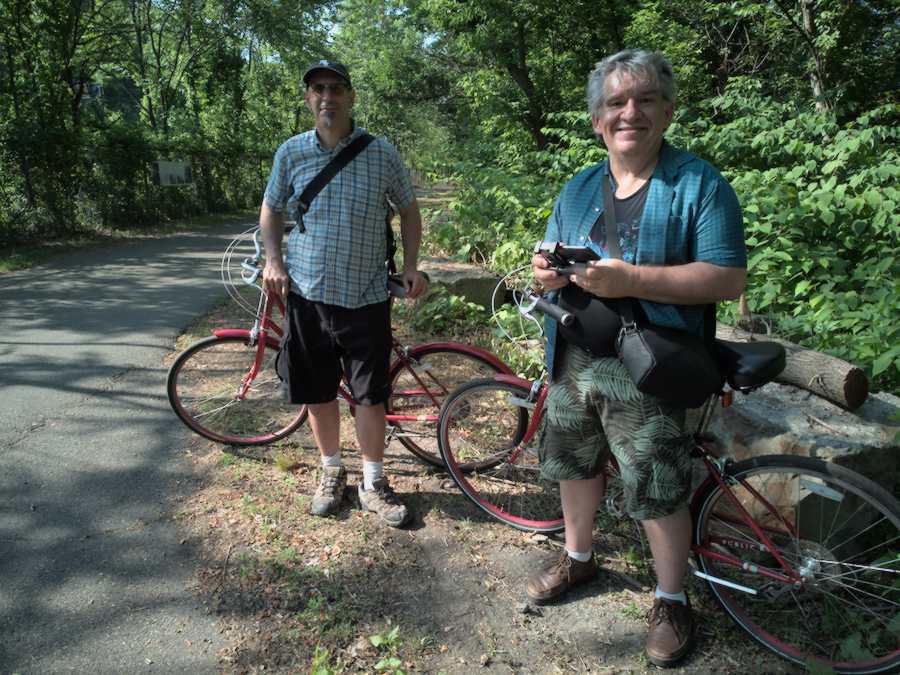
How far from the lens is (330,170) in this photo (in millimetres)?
2648

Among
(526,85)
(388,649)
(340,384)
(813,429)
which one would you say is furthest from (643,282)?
(526,85)

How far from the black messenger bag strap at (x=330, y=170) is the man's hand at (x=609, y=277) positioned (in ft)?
4.32

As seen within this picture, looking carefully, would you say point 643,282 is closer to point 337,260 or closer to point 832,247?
point 337,260

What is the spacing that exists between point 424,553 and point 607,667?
3.08 ft

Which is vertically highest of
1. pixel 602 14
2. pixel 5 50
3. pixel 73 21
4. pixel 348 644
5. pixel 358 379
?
pixel 602 14

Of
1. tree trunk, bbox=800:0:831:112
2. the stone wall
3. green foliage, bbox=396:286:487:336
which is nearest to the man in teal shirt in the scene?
the stone wall

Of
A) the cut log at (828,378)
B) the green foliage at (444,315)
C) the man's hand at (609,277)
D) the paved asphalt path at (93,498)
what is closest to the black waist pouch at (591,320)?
the man's hand at (609,277)

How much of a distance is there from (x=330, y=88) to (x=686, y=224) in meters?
1.61

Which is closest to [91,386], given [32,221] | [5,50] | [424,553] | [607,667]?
[424,553]

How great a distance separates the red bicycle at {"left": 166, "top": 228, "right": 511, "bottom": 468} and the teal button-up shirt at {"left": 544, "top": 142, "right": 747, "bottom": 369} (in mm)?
1372

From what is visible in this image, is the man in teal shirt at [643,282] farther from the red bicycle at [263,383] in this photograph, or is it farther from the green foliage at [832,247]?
the green foliage at [832,247]

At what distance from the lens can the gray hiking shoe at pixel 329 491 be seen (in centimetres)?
304

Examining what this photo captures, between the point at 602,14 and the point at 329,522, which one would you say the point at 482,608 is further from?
the point at 602,14

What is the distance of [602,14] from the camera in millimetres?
14984
